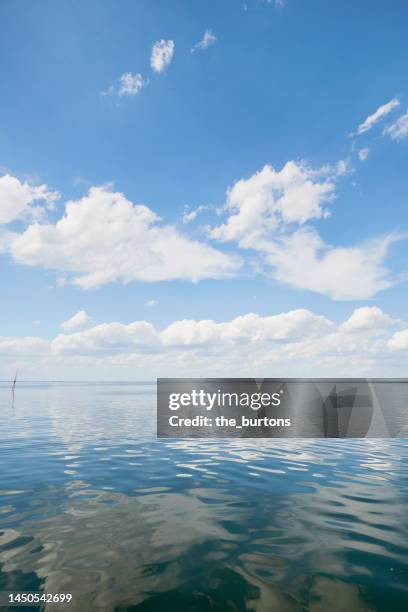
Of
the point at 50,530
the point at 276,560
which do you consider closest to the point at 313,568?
the point at 276,560

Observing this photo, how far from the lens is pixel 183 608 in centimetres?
635

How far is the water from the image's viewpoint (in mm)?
6801

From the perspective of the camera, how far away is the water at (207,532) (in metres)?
6.80

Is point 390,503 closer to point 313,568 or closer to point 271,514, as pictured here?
point 271,514

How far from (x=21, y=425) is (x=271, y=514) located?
1156 inches

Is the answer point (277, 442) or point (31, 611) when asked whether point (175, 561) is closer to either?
point (31, 611)

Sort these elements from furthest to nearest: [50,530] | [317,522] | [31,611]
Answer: [317,522] < [50,530] < [31,611]

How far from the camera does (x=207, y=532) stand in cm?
947

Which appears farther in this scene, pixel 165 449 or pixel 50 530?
pixel 165 449

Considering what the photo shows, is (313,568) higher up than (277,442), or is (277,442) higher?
(313,568)

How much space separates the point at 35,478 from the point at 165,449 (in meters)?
8.37

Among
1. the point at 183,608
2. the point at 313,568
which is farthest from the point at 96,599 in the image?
the point at 313,568

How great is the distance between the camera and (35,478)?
48.2 ft

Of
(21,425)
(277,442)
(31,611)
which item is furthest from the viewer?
(21,425)
